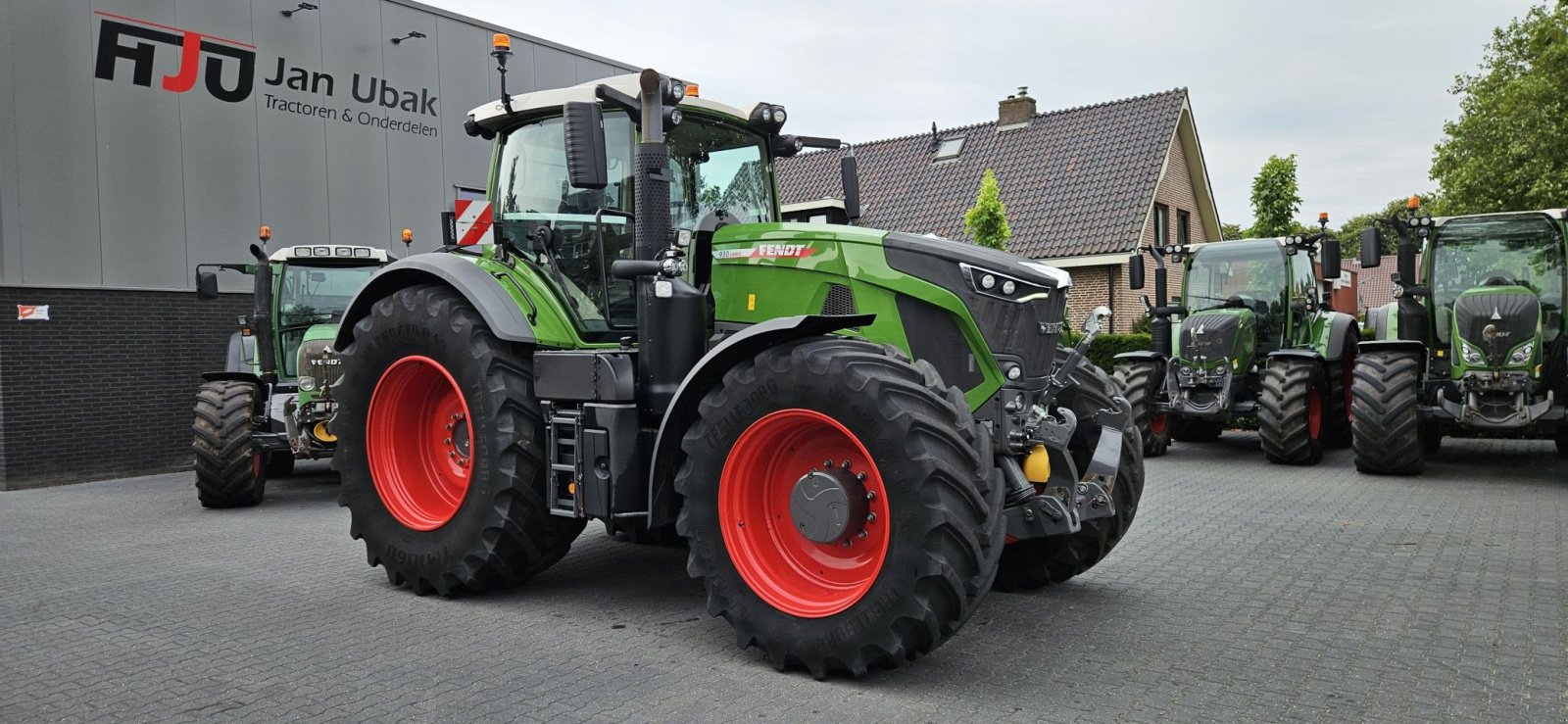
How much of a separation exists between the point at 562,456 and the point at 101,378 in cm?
844

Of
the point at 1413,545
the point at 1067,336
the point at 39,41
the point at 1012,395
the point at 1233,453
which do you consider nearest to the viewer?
the point at 1012,395

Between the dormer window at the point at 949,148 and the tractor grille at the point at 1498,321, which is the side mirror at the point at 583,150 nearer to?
the tractor grille at the point at 1498,321

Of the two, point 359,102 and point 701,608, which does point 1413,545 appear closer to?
point 701,608

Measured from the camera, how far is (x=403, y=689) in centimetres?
402

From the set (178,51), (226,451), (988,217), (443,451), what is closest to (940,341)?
(443,451)

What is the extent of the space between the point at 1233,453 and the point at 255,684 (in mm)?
10388

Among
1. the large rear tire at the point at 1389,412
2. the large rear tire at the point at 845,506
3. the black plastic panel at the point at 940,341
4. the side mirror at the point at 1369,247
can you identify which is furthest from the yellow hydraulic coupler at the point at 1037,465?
the side mirror at the point at 1369,247

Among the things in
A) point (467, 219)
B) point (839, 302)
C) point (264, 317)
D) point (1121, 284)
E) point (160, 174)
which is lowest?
point (839, 302)

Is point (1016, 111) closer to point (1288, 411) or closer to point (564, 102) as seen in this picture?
point (1288, 411)

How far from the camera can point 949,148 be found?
24812mm

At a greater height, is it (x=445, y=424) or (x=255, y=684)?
(x=445, y=424)

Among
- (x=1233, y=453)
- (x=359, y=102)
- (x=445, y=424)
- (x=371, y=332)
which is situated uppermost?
(x=359, y=102)

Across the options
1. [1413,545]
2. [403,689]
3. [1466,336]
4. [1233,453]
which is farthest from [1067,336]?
[403,689]

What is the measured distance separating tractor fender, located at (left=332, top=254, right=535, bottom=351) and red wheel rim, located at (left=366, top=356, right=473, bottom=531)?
49cm
